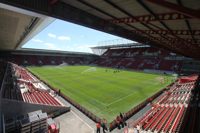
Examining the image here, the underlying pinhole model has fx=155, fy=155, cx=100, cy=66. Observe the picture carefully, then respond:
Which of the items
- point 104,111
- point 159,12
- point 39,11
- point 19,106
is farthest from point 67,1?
point 104,111

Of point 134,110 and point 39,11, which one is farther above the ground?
point 39,11

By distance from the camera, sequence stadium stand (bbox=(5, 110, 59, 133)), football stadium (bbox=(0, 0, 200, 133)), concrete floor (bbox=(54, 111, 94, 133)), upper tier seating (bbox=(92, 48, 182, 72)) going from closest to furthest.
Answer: football stadium (bbox=(0, 0, 200, 133))
stadium stand (bbox=(5, 110, 59, 133))
concrete floor (bbox=(54, 111, 94, 133))
upper tier seating (bbox=(92, 48, 182, 72))

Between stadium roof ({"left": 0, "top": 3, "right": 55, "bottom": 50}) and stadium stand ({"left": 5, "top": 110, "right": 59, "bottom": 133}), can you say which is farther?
Result: stadium stand ({"left": 5, "top": 110, "right": 59, "bottom": 133})

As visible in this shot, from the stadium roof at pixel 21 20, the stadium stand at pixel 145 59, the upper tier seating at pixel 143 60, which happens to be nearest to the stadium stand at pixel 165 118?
the stadium roof at pixel 21 20

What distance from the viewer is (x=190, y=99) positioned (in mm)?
17891

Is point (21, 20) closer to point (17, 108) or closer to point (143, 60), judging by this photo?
point (17, 108)

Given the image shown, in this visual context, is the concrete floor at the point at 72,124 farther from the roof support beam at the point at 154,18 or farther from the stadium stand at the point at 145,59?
the stadium stand at the point at 145,59

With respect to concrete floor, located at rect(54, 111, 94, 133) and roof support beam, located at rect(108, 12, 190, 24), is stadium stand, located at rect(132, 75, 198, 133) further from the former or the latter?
roof support beam, located at rect(108, 12, 190, 24)

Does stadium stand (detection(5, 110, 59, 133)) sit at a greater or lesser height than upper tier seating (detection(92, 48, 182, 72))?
lesser

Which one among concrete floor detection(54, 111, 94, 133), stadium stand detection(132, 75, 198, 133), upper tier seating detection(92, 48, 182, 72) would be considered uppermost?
upper tier seating detection(92, 48, 182, 72)

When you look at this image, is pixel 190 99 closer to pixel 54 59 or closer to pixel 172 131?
pixel 172 131

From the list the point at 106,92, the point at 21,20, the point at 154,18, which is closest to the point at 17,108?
the point at 21,20

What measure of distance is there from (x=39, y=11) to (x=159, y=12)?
18.7 ft

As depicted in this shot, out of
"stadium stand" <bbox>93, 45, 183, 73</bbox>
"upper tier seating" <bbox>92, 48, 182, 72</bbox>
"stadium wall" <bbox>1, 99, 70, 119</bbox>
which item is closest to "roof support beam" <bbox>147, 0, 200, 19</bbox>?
"stadium wall" <bbox>1, 99, 70, 119</bbox>
